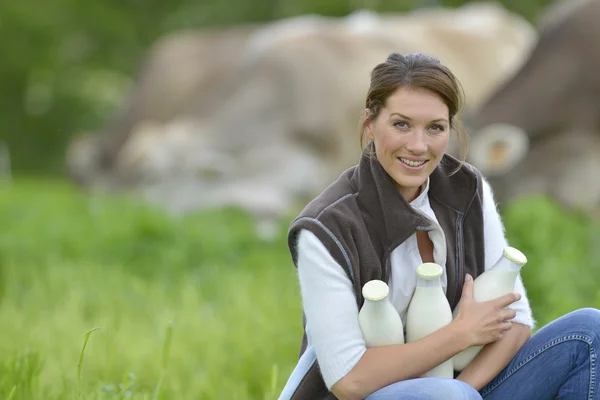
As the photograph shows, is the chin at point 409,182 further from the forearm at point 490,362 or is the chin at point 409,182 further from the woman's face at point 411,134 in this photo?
the forearm at point 490,362

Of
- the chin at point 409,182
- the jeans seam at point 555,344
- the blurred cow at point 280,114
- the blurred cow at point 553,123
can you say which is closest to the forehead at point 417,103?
the chin at point 409,182

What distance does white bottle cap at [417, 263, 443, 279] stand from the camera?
1.95 meters

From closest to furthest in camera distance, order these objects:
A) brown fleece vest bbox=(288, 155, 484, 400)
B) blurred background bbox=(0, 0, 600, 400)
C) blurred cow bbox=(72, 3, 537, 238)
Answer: brown fleece vest bbox=(288, 155, 484, 400) → blurred background bbox=(0, 0, 600, 400) → blurred cow bbox=(72, 3, 537, 238)

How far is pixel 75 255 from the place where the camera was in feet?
18.6

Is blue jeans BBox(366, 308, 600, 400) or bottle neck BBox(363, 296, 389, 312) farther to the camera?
blue jeans BBox(366, 308, 600, 400)

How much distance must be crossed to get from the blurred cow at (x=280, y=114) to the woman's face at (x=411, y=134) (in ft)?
15.8

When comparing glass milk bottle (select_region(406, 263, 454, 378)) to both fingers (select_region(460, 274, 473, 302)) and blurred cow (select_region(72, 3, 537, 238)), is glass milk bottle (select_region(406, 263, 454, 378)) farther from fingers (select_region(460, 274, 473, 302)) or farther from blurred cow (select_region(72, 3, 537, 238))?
blurred cow (select_region(72, 3, 537, 238))

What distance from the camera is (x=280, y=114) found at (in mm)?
7941

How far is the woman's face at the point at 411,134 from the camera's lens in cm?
202

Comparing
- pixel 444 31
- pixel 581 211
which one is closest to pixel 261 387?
pixel 581 211

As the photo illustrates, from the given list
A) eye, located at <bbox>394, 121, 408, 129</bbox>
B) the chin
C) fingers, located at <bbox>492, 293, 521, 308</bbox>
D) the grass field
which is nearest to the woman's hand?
fingers, located at <bbox>492, 293, 521, 308</bbox>

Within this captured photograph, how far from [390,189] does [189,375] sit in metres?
1.41

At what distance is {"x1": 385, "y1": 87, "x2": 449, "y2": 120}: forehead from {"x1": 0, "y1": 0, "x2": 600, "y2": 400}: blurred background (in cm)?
84

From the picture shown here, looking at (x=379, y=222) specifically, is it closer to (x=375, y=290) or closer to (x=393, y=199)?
(x=393, y=199)
